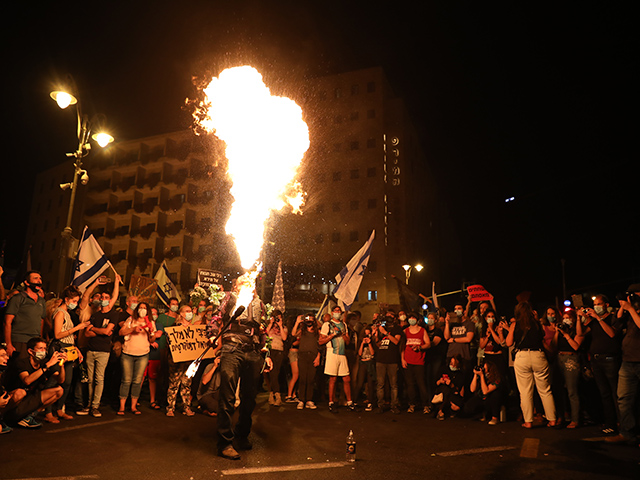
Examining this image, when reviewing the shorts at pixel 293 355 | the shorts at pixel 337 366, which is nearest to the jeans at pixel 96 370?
the shorts at pixel 293 355

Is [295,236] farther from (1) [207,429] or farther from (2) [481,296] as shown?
(1) [207,429]

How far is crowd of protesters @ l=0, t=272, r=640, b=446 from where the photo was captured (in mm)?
7648

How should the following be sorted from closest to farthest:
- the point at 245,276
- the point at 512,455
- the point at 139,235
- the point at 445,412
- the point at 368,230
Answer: the point at 512,455 → the point at 245,276 → the point at 445,412 → the point at 368,230 → the point at 139,235

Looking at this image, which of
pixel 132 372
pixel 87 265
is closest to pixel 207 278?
pixel 87 265

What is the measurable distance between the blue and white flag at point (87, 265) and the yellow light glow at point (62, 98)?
343 cm

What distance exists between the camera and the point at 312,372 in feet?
37.0

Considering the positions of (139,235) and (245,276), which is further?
(139,235)

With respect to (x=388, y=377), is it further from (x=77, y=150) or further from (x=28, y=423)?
(x=77, y=150)

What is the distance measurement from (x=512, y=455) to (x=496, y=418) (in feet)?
8.86

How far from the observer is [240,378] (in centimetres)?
718

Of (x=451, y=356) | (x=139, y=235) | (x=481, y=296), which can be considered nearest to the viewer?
(x=451, y=356)

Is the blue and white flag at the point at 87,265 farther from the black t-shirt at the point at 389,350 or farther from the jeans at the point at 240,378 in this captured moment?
the black t-shirt at the point at 389,350

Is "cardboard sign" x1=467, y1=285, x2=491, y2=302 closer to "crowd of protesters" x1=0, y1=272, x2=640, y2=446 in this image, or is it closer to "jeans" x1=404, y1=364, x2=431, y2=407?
"crowd of protesters" x1=0, y1=272, x2=640, y2=446

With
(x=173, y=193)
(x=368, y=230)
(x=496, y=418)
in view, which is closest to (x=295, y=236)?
(x=368, y=230)
